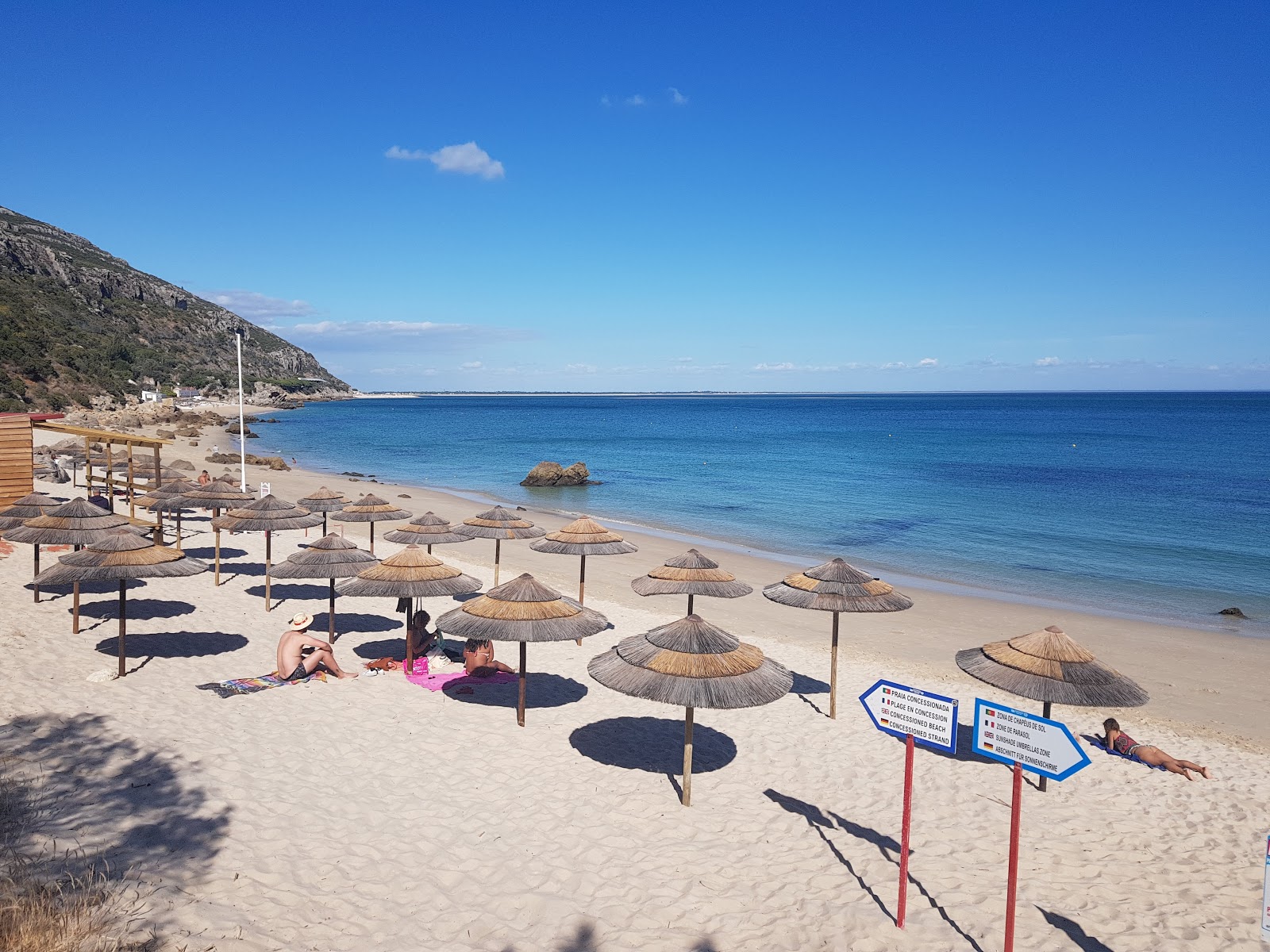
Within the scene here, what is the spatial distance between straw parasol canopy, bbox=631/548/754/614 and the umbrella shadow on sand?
4.21m

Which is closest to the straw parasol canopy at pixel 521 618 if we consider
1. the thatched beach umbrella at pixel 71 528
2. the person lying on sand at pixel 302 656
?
the person lying on sand at pixel 302 656

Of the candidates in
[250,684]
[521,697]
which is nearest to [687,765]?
[521,697]

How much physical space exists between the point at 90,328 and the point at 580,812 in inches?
3795

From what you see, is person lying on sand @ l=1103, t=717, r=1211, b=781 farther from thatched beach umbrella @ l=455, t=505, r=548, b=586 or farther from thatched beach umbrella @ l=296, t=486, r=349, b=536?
thatched beach umbrella @ l=296, t=486, r=349, b=536

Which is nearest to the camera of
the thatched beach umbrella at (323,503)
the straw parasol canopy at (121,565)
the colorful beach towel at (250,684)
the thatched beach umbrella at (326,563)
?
the straw parasol canopy at (121,565)

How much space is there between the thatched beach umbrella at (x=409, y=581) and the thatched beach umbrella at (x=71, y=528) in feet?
13.9

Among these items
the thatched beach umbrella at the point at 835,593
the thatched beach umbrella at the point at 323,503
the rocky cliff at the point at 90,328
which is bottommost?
the thatched beach umbrella at the point at 835,593

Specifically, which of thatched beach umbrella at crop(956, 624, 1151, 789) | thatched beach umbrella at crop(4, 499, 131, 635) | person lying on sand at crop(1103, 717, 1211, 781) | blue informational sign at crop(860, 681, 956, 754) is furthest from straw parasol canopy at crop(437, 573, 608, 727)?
person lying on sand at crop(1103, 717, 1211, 781)

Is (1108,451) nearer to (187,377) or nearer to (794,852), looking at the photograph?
(794,852)

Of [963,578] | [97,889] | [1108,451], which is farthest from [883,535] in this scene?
[1108,451]

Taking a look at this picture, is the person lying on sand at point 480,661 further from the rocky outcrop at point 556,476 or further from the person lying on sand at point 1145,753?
the rocky outcrop at point 556,476

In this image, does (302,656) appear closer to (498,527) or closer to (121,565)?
(121,565)

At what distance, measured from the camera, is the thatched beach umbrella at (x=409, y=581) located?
10.9m

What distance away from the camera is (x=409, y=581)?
11.1 m
